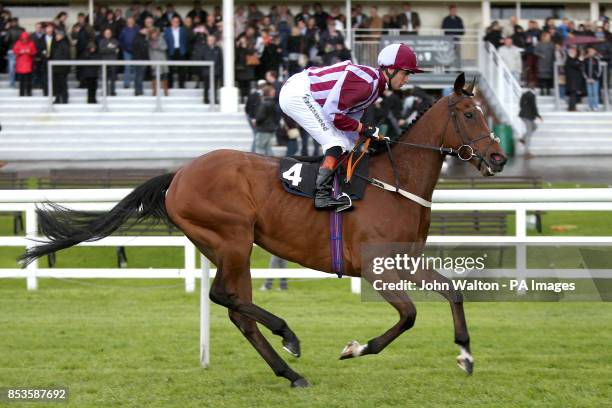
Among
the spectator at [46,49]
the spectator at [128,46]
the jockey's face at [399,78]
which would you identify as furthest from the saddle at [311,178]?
the spectator at [46,49]

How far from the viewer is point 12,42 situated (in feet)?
68.3

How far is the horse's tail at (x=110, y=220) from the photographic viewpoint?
6.22 m

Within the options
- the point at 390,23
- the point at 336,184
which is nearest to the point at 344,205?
the point at 336,184

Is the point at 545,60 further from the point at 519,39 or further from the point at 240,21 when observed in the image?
the point at 240,21

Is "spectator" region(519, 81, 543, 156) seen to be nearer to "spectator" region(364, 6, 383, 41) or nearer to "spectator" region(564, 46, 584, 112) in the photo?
"spectator" region(564, 46, 584, 112)

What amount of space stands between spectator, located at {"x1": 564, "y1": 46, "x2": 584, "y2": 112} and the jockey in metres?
15.2

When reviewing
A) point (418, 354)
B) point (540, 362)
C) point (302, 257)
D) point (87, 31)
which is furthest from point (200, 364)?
point (87, 31)

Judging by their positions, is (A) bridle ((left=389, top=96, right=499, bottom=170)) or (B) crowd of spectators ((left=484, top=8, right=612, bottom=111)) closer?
(A) bridle ((left=389, top=96, right=499, bottom=170))

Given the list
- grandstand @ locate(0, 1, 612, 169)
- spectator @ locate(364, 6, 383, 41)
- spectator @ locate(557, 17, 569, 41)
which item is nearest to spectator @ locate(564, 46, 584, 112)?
grandstand @ locate(0, 1, 612, 169)

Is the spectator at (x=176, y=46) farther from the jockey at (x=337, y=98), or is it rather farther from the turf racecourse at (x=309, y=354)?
the jockey at (x=337, y=98)

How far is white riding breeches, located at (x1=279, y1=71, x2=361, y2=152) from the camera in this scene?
598 cm

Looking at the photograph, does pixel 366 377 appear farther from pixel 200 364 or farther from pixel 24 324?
pixel 24 324

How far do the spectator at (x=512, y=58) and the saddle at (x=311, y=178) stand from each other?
1600cm

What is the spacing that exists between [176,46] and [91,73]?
172 centimetres
